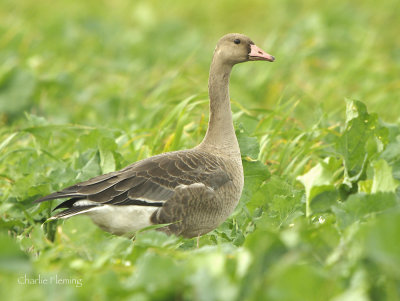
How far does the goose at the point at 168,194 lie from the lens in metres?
4.39

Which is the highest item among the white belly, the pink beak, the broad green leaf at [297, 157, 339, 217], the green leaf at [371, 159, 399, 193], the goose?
the pink beak

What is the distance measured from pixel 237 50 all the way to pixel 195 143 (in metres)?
1.11

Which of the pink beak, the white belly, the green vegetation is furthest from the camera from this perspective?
the pink beak

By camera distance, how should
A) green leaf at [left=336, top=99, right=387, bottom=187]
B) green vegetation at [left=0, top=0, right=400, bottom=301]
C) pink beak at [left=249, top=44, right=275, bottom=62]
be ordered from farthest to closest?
1. pink beak at [left=249, top=44, right=275, bottom=62]
2. green leaf at [left=336, top=99, right=387, bottom=187]
3. green vegetation at [left=0, top=0, right=400, bottom=301]

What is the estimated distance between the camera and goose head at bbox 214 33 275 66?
5.17m

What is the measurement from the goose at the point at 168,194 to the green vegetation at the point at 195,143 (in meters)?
0.20

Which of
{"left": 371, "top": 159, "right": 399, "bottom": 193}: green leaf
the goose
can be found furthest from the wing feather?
{"left": 371, "top": 159, "right": 399, "bottom": 193}: green leaf

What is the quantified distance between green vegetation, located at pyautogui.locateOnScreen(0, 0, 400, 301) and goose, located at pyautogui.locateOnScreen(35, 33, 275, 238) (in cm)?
20

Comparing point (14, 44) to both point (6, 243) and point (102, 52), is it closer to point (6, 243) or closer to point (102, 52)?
point (102, 52)

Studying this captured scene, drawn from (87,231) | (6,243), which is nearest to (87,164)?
(87,231)

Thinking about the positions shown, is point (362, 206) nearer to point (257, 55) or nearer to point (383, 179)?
point (383, 179)

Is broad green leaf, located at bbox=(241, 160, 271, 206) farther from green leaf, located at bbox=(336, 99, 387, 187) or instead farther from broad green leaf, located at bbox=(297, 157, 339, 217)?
broad green leaf, located at bbox=(297, 157, 339, 217)

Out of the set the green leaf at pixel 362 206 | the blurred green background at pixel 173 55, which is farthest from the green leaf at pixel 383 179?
the blurred green background at pixel 173 55

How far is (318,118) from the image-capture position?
5.80 metres
